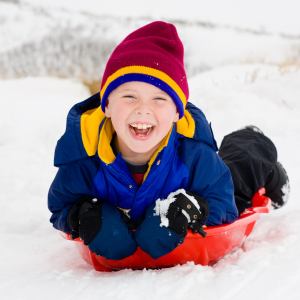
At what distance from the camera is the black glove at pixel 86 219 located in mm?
1350

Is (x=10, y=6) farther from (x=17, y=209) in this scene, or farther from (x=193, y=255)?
(x=193, y=255)

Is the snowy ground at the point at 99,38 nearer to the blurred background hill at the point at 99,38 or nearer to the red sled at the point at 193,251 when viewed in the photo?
the blurred background hill at the point at 99,38

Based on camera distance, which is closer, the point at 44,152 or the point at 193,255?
the point at 193,255

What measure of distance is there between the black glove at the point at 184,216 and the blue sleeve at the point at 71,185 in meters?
0.39

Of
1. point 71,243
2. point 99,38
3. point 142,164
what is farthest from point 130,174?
point 99,38

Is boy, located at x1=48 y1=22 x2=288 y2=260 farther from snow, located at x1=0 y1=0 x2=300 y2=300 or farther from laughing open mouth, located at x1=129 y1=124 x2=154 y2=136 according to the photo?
snow, located at x1=0 y1=0 x2=300 y2=300

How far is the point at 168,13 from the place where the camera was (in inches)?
434

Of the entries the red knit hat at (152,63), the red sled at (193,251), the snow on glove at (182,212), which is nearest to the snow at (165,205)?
the snow on glove at (182,212)

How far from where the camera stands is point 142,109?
1.29m

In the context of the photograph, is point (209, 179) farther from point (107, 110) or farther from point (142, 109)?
point (107, 110)

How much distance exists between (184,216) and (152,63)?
622mm

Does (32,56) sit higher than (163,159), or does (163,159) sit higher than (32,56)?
(32,56)

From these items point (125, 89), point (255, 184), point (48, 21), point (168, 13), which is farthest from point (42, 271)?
point (168, 13)

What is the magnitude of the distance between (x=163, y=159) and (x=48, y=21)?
8.42 metres
